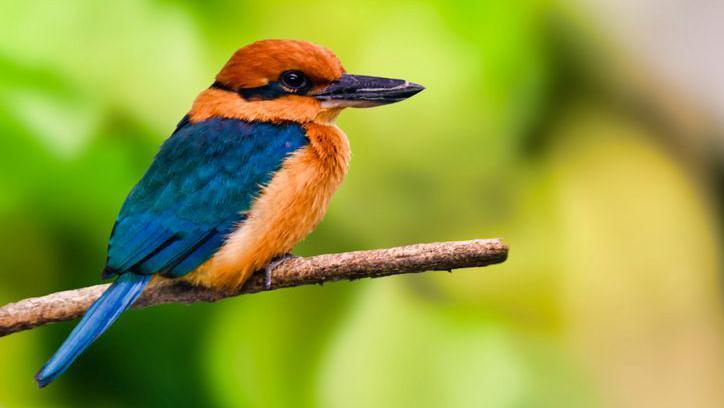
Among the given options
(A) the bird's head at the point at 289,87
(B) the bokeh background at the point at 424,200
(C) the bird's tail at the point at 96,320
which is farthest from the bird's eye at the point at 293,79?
(C) the bird's tail at the point at 96,320

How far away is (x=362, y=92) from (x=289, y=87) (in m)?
0.09

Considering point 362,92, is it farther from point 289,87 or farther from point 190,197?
point 190,197

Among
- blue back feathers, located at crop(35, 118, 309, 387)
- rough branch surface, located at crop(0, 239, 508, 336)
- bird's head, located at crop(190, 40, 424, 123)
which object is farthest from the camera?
bird's head, located at crop(190, 40, 424, 123)

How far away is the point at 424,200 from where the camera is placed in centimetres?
151

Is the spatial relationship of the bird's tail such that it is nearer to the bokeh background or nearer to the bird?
the bird

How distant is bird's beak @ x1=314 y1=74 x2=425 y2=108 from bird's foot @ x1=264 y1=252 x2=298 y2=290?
0.19 m

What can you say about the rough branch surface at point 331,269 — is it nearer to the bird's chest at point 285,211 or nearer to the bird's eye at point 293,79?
the bird's chest at point 285,211

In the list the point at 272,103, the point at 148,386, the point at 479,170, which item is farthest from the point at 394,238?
the point at 148,386

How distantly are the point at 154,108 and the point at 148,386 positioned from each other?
0.36 meters

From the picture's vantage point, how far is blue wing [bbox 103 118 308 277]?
1218mm

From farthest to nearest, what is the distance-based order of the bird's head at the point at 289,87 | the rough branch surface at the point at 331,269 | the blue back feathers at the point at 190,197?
the bird's head at the point at 289,87, the blue back feathers at the point at 190,197, the rough branch surface at the point at 331,269

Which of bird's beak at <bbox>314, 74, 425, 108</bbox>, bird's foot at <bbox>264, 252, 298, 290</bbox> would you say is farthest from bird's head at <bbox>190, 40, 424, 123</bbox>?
bird's foot at <bbox>264, 252, 298, 290</bbox>

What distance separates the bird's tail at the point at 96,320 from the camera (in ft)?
3.55

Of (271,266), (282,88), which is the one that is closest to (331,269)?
(271,266)
